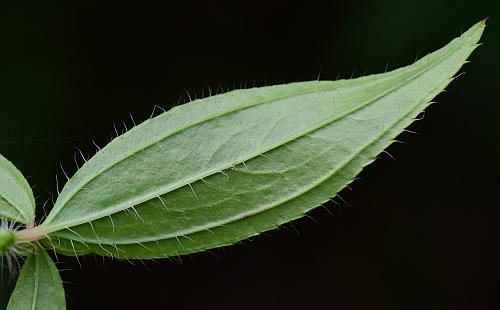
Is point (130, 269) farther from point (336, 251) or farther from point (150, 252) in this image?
point (150, 252)

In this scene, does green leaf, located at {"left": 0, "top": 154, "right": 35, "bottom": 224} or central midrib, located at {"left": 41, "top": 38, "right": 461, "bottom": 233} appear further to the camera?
green leaf, located at {"left": 0, "top": 154, "right": 35, "bottom": 224}

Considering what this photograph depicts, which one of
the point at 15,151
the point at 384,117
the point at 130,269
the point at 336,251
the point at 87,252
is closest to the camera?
the point at 384,117

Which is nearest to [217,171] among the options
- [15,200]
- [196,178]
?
→ [196,178]

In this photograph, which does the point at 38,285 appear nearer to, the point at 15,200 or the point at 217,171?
the point at 15,200

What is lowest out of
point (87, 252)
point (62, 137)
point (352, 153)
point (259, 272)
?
point (259, 272)

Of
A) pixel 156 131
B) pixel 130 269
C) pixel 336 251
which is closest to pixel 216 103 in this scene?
pixel 156 131

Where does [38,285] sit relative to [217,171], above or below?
below
